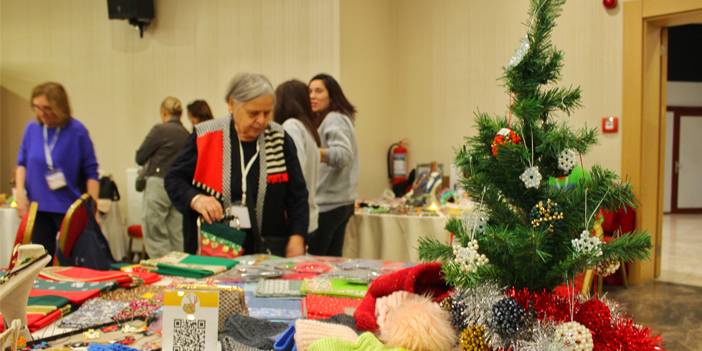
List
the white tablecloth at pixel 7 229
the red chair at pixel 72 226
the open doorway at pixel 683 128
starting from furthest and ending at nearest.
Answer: the open doorway at pixel 683 128 → the white tablecloth at pixel 7 229 → the red chair at pixel 72 226

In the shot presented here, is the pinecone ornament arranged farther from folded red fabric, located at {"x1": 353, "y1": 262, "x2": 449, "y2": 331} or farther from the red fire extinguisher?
the red fire extinguisher

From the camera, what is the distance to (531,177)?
3.52 feet

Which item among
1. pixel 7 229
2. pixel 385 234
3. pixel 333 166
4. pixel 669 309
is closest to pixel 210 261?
pixel 333 166

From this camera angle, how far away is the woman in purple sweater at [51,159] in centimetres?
361

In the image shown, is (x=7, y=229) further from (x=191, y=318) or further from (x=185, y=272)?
(x=191, y=318)

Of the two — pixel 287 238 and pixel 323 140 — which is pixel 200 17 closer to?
pixel 323 140

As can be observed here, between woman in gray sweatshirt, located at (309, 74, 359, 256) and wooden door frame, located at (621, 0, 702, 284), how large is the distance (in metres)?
2.69

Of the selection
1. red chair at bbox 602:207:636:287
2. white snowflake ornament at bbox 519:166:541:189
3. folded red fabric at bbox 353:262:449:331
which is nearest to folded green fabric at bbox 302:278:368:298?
folded red fabric at bbox 353:262:449:331

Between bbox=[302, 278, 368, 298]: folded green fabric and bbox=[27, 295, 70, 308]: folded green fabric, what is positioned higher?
bbox=[27, 295, 70, 308]: folded green fabric

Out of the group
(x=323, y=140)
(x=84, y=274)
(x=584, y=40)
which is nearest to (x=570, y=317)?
(x=84, y=274)

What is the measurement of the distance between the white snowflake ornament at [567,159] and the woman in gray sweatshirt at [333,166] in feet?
8.62

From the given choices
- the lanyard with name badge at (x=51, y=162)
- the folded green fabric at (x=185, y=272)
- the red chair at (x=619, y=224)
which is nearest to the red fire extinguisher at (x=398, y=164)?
the red chair at (x=619, y=224)

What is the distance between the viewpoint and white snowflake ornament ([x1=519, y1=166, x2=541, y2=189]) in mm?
1068

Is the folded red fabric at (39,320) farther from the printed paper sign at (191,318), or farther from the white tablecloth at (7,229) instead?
the white tablecloth at (7,229)
